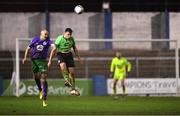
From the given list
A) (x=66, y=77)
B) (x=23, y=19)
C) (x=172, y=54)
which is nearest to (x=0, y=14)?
(x=23, y=19)

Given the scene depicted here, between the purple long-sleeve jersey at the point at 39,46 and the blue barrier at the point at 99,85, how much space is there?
12703 mm

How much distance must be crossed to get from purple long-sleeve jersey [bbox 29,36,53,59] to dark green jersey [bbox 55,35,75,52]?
29cm

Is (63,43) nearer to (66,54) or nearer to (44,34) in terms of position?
(66,54)

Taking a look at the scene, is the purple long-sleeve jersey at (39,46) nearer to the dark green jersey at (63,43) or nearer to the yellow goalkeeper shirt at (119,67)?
the dark green jersey at (63,43)

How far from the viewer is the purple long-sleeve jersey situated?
16.6 meters

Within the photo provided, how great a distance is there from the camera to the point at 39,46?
16672 mm

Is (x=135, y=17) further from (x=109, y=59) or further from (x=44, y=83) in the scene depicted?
(x=44, y=83)

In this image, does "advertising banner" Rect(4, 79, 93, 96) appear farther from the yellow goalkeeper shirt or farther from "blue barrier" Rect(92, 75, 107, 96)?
the yellow goalkeeper shirt

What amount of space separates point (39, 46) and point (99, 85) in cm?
1305

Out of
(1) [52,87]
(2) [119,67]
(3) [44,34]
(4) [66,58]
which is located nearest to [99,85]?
(1) [52,87]

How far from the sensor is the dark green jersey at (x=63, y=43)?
16.8 m

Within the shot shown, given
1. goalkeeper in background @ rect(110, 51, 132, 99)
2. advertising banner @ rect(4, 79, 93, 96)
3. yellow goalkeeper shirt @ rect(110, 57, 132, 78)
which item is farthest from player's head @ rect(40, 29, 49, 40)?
advertising banner @ rect(4, 79, 93, 96)
